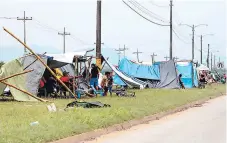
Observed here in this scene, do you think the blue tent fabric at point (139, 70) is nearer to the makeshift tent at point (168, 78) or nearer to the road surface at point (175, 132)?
the makeshift tent at point (168, 78)

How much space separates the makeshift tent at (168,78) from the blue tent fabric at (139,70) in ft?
1.48

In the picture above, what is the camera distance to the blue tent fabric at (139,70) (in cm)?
3869

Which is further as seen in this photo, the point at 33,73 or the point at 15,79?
the point at 33,73

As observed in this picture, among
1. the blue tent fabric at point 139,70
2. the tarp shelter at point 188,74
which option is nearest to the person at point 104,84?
the blue tent fabric at point 139,70

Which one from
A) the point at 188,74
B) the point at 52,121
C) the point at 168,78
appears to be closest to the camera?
the point at 52,121

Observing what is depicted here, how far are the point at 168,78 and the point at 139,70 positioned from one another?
2.71 metres

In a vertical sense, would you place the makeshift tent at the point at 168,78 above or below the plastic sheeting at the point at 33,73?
below

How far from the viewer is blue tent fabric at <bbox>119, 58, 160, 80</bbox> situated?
38.7m

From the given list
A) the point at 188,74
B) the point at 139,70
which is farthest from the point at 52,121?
the point at 188,74

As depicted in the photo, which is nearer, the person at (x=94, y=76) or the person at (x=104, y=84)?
the person at (x=104, y=84)

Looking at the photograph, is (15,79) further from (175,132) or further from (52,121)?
(175,132)

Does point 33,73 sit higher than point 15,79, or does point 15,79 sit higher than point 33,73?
point 33,73

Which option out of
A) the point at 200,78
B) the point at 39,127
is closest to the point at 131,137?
the point at 39,127

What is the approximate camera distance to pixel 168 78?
3988cm
